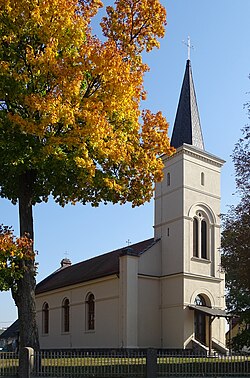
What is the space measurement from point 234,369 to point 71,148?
30.8 feet

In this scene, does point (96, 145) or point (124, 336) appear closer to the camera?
point (96, 145)

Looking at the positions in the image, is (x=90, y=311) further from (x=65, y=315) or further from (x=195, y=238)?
(x=195, y=238)

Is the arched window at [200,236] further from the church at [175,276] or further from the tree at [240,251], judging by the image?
the tree at [240,251]

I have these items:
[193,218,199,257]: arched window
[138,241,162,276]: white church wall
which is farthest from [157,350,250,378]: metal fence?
[193,218,199,257]: arched window

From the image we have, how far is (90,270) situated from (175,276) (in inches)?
330

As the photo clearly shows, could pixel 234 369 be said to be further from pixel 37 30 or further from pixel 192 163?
pixel 192 163

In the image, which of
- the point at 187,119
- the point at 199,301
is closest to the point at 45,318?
the point at 199,301

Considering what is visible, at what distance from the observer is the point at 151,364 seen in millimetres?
18172

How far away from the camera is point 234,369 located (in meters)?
19.0

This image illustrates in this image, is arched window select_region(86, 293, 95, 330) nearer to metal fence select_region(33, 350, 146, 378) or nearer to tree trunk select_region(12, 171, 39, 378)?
metal fence select_region(33, 350, 146, 378)

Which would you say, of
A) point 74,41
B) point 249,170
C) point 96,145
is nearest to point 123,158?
point 96,145

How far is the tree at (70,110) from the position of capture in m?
15.5

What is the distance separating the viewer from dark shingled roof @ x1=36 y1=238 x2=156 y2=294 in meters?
35.2

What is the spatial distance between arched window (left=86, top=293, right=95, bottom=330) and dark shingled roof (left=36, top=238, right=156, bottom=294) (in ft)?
4.17
